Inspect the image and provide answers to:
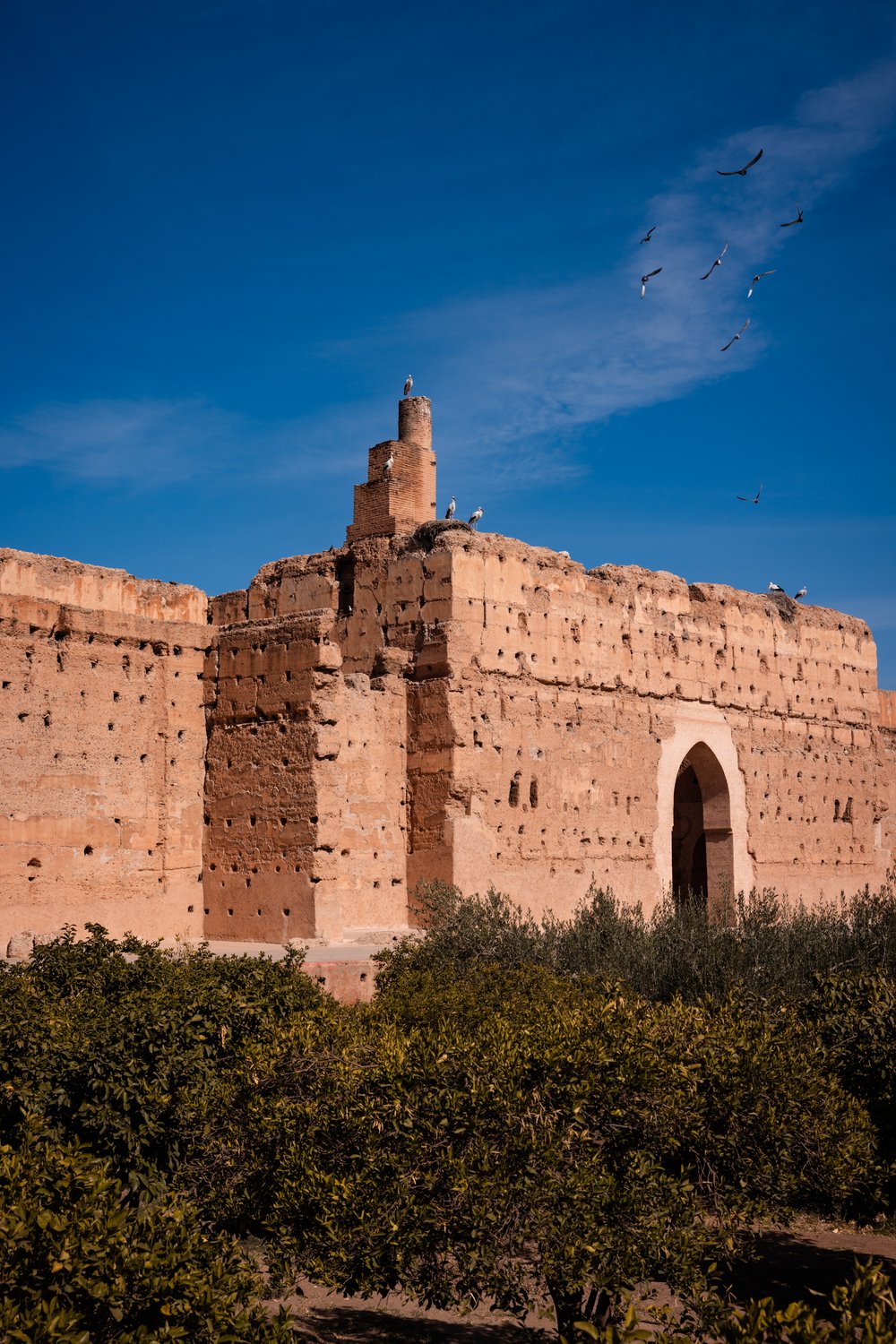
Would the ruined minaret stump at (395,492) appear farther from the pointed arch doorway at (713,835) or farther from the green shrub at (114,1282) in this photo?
the green shrub at (114,1282)

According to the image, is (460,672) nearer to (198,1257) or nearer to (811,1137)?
(811,1137)

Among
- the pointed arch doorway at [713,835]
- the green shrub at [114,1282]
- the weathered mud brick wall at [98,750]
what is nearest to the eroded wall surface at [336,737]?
the weathered mud brick wall at [98,750]

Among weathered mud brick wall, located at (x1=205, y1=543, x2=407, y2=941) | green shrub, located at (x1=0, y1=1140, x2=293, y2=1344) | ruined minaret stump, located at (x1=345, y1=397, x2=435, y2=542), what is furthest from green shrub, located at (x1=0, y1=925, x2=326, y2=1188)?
ruined minaret stump, located at (x1=345, y1=397, x2=435, y2=542)

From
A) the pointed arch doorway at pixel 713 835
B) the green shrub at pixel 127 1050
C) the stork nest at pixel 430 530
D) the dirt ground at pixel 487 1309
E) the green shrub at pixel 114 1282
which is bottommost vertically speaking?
the dirt ground at pixel 487 1309

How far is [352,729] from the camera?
18.9 m

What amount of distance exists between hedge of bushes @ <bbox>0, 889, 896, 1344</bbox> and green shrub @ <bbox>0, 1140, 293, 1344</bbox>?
0.02 meters

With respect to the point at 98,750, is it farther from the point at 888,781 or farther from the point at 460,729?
the point at 888,781

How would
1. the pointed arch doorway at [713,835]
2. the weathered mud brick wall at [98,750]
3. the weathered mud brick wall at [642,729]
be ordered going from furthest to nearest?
the pointed arch doorway at [713,835] → the weathered mud brick wall at [642,729] → the weathered mud brick wall at [98,750]

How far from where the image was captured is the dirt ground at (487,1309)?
10.3 m

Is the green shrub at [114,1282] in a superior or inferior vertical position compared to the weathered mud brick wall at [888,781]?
inferior

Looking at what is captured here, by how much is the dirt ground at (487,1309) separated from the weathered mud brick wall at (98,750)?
7251mm

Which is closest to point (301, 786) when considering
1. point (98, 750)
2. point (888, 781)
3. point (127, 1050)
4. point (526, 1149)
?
point (98, 750)

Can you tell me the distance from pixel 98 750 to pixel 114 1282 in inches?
470

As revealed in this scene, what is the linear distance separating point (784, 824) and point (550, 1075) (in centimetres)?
1763
